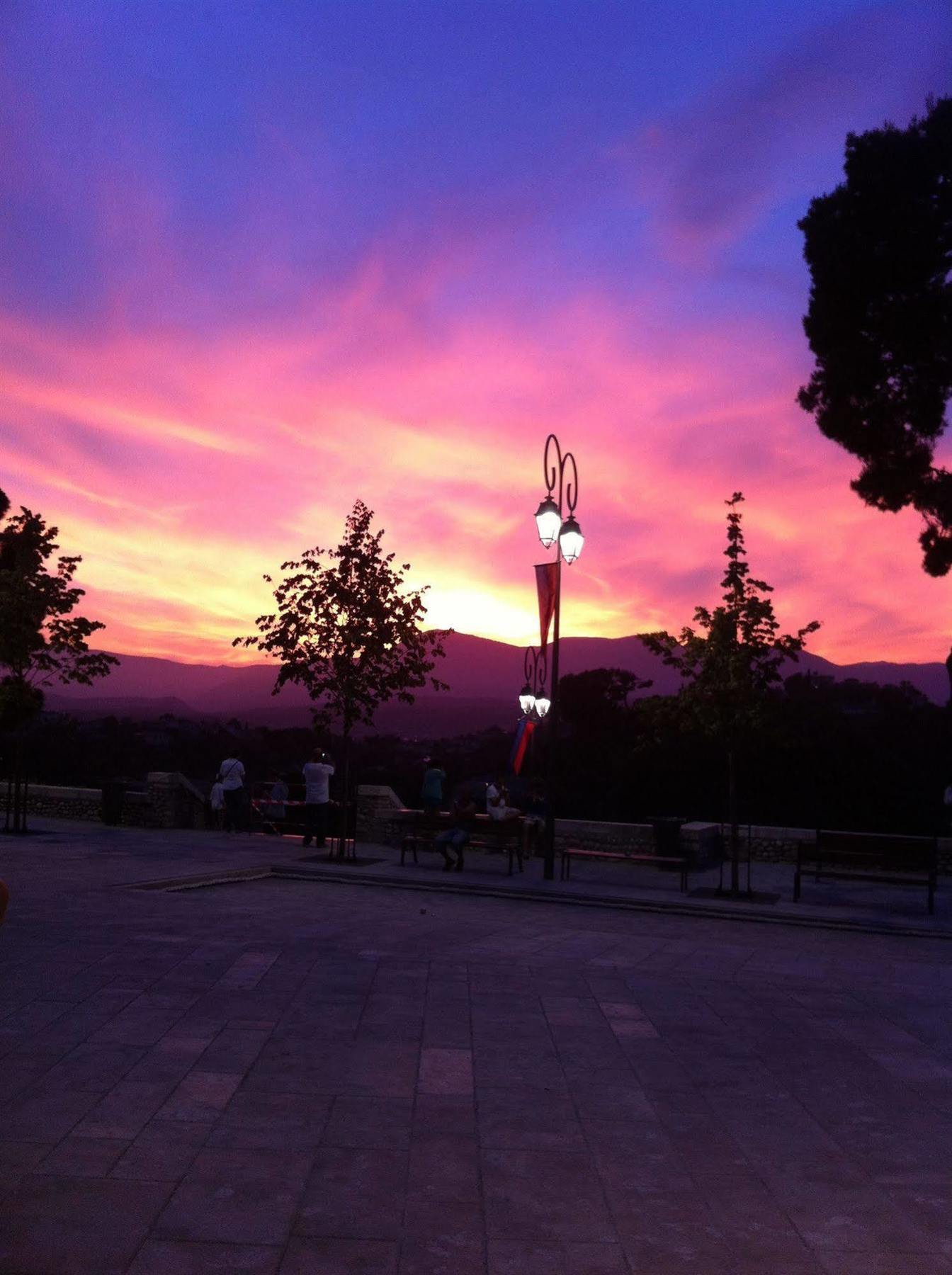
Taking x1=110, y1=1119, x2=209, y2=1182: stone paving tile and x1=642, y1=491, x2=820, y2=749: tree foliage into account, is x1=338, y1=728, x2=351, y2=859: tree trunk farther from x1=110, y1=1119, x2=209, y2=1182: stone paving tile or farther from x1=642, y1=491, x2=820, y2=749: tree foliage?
→ x1=110, y1=1119, x2=209, y2=1182: stone paving tile

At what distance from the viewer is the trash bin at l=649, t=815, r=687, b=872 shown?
20.6 meters

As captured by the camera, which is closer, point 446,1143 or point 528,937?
point 446,1143

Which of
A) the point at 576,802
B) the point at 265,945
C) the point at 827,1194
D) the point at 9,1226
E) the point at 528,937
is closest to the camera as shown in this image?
the point at 9,1226

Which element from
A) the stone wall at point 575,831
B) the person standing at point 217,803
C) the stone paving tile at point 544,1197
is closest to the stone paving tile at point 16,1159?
the stone paving tile at point 544,1197

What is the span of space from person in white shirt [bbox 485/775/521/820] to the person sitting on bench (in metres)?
0.74

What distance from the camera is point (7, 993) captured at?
8.05m

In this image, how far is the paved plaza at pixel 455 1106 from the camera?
4.43 metres

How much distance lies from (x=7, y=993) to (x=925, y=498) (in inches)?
1171

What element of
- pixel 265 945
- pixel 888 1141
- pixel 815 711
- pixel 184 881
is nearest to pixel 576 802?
pixel 815 711

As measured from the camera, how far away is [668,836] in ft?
68.0

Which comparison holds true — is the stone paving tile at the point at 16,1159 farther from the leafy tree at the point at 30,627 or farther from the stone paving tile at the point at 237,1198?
the leafy tree at the point at 30,627

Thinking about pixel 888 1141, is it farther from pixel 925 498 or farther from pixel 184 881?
pixel 925 498

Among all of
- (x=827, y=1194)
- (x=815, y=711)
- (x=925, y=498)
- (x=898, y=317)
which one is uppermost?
(x=898, y=317)

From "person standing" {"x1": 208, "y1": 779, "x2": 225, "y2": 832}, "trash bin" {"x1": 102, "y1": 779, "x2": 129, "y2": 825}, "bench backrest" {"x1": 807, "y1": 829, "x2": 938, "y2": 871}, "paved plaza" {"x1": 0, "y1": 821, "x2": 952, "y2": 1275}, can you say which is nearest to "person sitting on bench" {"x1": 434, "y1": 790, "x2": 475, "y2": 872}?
"bench backrest" {"x1": 807, "y1": 829, "x2": 938, "y2": 871}
